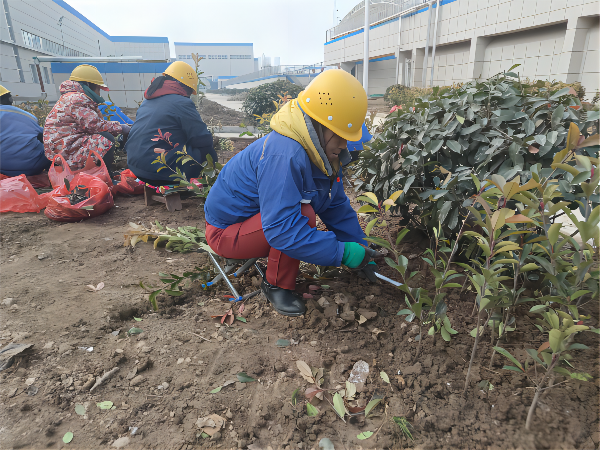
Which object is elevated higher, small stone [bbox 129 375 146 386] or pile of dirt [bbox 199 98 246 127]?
pile of dirt [bbox 199 98 246 127]

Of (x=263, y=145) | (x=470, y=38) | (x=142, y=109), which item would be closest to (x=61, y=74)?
(x=142, y=109)

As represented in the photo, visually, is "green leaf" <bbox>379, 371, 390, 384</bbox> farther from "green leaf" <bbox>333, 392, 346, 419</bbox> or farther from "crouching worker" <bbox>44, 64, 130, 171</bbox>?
"crouching worker" <bbox>44, 64, 130, 171</bbox>

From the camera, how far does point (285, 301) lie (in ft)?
6.94

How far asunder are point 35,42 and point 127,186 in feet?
64.6

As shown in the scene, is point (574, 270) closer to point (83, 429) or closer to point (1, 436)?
point (83, 429)

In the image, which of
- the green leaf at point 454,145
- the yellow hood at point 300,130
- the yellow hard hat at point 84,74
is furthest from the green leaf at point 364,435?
the yellow hard hat at point 84,74

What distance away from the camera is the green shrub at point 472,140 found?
6.04ft

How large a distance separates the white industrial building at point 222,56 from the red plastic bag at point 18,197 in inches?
2357

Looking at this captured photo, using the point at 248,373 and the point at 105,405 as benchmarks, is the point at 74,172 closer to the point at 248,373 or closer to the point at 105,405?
the point at 105,405

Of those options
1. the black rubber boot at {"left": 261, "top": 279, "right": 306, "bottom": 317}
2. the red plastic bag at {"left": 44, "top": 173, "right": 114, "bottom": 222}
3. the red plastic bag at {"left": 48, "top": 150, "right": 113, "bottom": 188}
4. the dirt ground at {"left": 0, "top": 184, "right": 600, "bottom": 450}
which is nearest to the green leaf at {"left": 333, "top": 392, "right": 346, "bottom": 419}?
the dirt ground at {"left": 0, "top": 184, "right": 600, "bottom": 450}

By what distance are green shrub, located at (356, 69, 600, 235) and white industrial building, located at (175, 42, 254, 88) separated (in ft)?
203

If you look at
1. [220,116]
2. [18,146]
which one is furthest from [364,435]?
[220,116]

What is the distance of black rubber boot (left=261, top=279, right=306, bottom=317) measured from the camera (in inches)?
82.2

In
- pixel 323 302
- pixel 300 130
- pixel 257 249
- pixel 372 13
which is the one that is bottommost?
pixel 323 302
